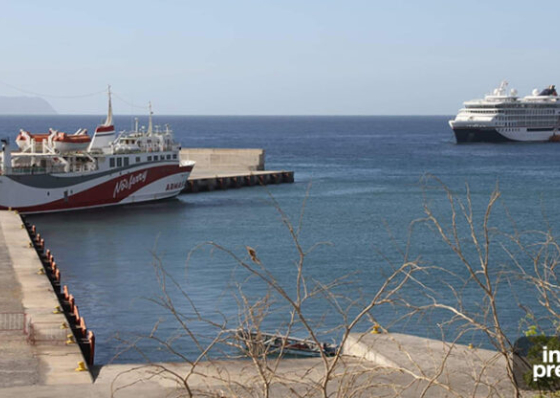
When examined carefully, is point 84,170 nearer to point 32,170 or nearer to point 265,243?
point 32,170

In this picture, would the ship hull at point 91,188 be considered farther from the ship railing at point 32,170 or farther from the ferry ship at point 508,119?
the ferry ship at point 508,119

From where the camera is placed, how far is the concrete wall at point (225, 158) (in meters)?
82.9

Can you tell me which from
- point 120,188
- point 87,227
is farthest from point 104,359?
point 120,188

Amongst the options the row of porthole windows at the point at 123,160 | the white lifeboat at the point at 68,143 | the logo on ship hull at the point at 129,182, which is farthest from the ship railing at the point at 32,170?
the logo on ship hull at the point at 129,182

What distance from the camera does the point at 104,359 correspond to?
23.0 metres

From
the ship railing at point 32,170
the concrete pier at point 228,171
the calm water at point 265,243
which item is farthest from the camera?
the concrete pier at point 228,171

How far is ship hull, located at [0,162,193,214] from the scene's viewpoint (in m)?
53.6

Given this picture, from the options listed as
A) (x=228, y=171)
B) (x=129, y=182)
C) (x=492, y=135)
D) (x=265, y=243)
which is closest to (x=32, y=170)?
(x=129, y=182)

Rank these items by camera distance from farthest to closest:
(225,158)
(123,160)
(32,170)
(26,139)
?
(225,158)
(123,160)
(26,139)
(32,170)

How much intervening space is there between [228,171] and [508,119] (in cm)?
7874

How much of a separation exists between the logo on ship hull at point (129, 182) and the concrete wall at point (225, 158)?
23.0 metres

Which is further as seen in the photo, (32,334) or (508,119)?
(508,119)

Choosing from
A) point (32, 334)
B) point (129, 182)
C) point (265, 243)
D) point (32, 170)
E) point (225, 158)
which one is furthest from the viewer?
point (225, 158)

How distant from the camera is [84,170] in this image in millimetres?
56469
